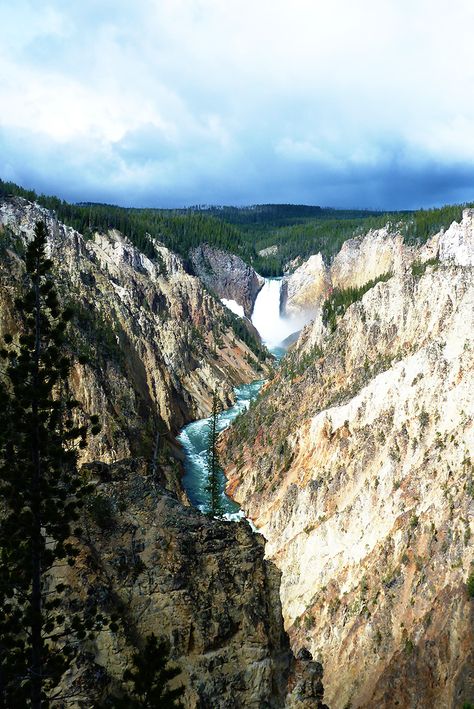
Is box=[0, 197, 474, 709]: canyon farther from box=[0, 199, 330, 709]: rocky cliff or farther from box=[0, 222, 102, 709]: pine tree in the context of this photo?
box=[0, 222, 102, 709]: pine tree

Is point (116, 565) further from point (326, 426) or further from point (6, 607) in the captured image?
point (326, 426)

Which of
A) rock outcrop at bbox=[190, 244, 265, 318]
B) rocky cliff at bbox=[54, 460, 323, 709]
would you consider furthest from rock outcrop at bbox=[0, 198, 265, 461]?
rocky cliff at bbox=[54, 460, 323, 709]

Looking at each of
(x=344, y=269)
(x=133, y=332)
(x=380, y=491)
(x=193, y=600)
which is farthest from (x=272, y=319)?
(x=193, y=600)

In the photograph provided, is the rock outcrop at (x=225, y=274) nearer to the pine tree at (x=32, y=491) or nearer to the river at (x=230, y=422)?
the river at (x=230, y=422)

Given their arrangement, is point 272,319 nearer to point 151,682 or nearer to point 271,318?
point 271,318

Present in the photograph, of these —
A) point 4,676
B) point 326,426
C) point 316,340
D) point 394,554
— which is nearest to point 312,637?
point 394,554
